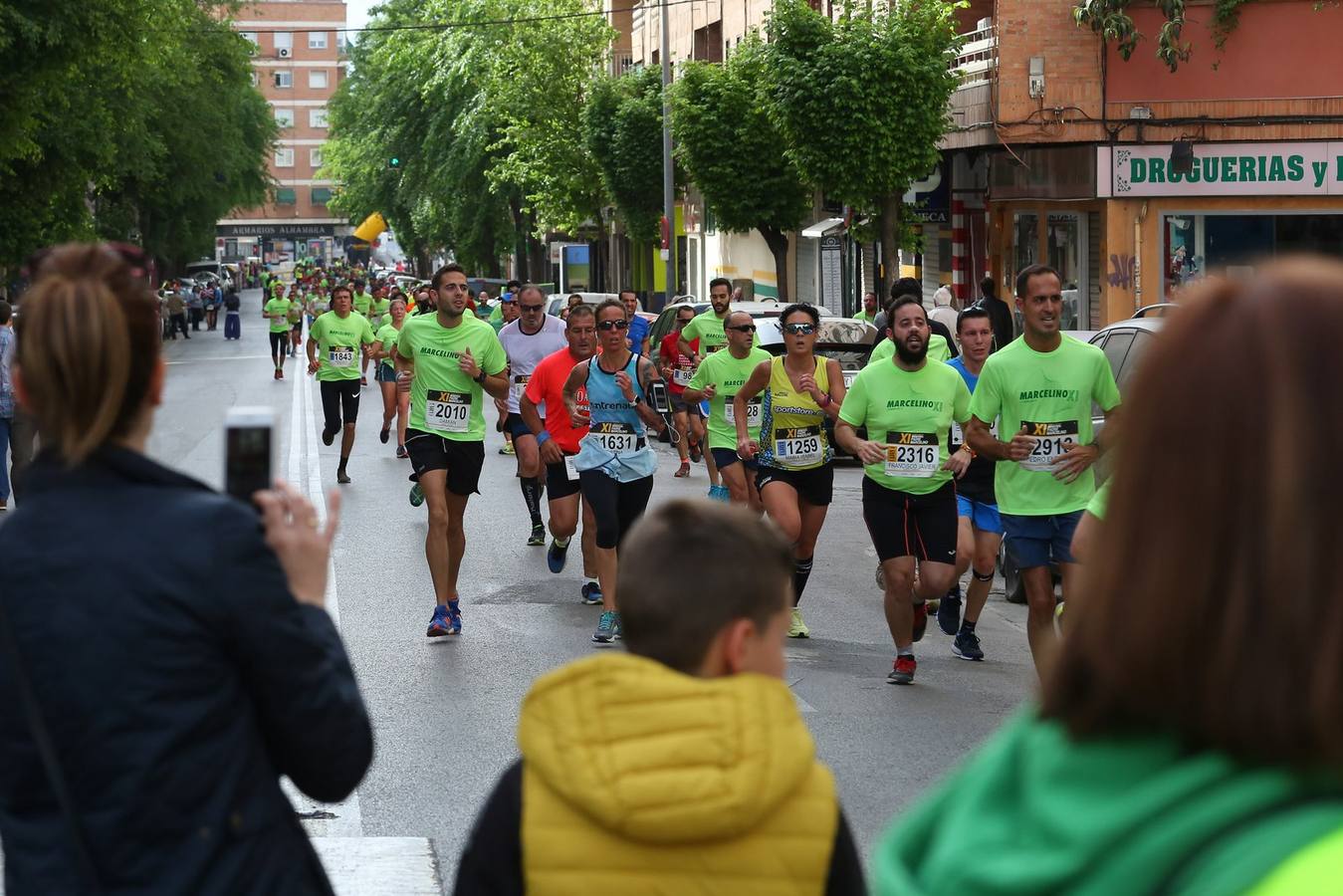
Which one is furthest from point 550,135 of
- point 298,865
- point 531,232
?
point 298,865

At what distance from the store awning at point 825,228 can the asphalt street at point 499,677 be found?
20431 mm

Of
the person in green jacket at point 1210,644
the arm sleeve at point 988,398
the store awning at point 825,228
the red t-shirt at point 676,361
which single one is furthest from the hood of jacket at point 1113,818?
the store awning at point 825,228

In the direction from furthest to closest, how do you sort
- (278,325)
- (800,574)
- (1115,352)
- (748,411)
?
(278,325)
(1115,352)
(748,411)
(800,574)

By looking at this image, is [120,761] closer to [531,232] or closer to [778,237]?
[778,237]

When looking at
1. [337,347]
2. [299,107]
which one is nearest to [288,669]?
[337,347]

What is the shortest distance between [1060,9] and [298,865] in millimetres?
26043

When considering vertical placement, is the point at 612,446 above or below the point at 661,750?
below

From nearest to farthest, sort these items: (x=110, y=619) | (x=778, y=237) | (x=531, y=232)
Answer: (x=110, y=619)
(x=778, y=237)
(x=531, y=232)

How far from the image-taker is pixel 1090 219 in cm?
2777

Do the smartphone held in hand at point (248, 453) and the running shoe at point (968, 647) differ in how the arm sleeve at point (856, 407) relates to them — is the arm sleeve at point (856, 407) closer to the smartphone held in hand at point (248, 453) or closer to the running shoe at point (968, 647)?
the running shoe at point (968, 647)

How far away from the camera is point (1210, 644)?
4.39 feet

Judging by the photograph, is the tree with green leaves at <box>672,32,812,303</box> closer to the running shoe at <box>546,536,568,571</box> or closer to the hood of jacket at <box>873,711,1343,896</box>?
the running shoe at <box>546,536,568,571</box>

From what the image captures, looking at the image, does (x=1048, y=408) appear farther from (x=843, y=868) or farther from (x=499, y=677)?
(x=843, y=868)

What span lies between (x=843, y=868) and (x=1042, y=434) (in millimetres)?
5756
